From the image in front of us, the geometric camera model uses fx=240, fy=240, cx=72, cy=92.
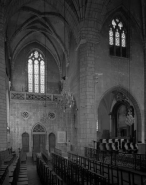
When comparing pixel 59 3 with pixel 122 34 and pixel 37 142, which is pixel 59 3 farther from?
pixel 37 142

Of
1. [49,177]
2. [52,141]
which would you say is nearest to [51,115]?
[52,141]

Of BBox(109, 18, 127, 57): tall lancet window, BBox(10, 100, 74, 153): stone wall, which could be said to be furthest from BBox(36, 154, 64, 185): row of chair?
BBox(10, 100, 74, 153): stone wall

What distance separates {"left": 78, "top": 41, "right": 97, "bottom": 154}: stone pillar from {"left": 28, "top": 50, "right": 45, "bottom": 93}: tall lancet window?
35.8ft

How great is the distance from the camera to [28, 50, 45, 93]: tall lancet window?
94.1 ft

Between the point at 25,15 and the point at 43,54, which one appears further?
the point at 43,54

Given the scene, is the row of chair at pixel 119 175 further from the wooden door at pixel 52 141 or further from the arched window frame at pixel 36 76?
the arched window frame at pixel 36 76

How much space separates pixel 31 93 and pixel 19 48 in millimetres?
6007

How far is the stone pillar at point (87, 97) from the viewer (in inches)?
701

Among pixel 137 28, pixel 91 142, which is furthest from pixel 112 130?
pixel 137 28

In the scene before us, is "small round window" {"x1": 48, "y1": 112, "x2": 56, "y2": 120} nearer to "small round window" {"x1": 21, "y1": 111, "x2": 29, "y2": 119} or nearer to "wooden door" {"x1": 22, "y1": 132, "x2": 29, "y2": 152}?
"small round window" {"x1": 21, "y1": 111, "x2": 29, "y2": 119}

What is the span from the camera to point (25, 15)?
2377cm

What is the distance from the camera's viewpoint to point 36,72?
29.0m

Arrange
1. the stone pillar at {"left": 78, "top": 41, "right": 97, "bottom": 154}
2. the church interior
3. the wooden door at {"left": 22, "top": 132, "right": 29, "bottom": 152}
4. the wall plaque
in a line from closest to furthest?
the church interior → the stone pillar at {"left": 78, "top": 41, "right": 97, "bottom": 154} → the wall plaque → the wooden door at {"left": 22, "top": 132, "right": 29, "bottom": 152}

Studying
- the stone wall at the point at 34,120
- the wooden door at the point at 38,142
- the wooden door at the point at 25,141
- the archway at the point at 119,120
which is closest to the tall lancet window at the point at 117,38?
the archway at the point at 119,120
